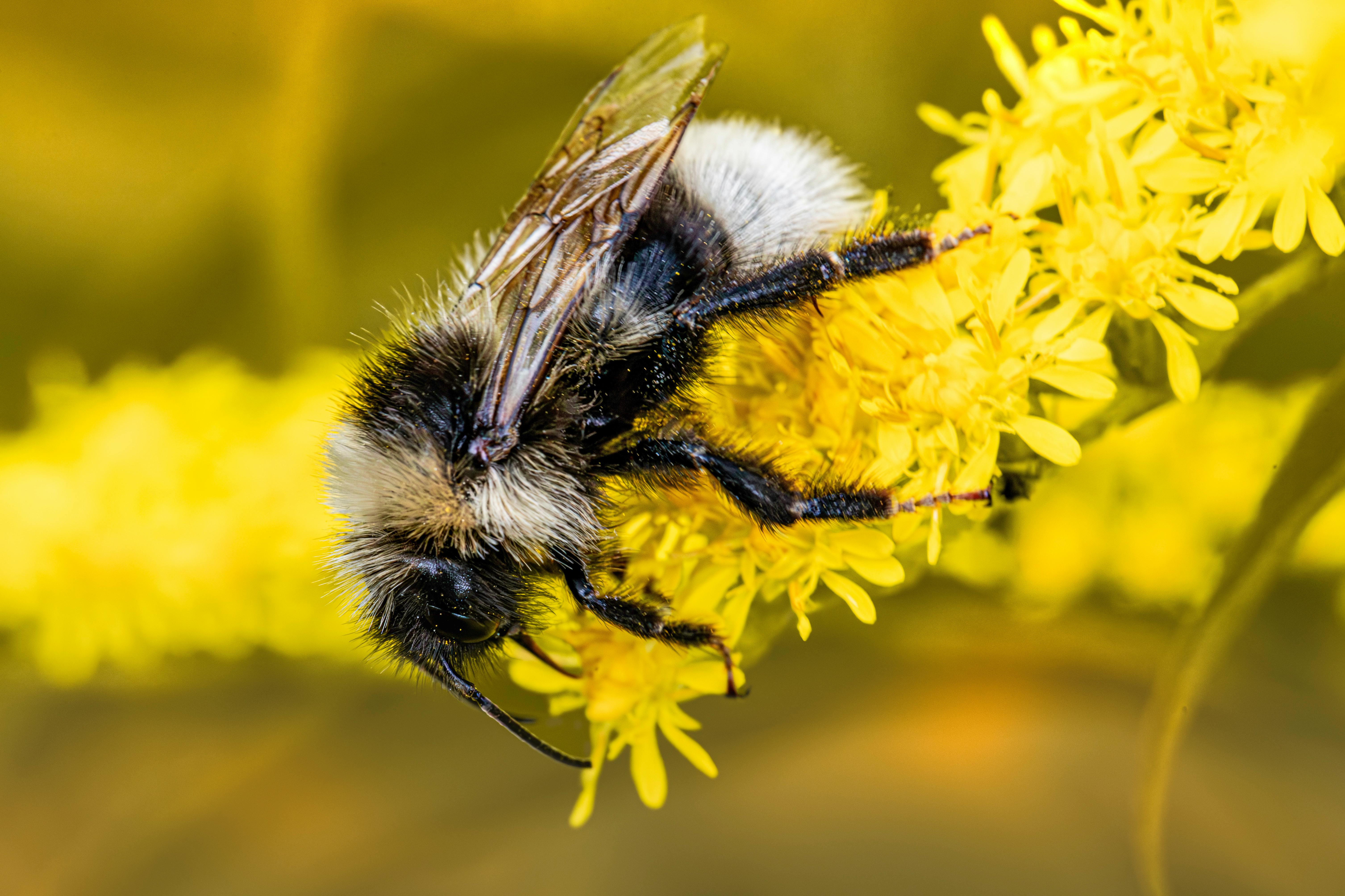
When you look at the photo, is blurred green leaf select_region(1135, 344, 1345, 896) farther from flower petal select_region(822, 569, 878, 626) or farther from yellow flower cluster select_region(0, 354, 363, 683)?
yellow flower cluster select_region(0, 354, 363, 683)

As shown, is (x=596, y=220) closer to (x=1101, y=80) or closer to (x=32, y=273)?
(x=1101, y=80)

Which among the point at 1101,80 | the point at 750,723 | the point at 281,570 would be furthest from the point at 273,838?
the point at 1101,80

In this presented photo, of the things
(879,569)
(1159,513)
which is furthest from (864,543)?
(1159,513)

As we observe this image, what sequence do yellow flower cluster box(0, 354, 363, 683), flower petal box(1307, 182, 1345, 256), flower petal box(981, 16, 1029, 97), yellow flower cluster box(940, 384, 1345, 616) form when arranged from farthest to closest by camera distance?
yellow flower cluster box(0, 354, 363, 683) → yellow flower cluster box(940, 384, 1345, 616) → flower petal box(981, 16, 1029, 97) → flower petal box(1307, 182, 1345, 256)

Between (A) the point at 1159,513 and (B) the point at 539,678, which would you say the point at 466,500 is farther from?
(A) the point at 1159,513

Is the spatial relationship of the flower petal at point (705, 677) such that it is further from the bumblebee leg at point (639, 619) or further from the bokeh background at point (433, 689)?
the bokeh background at point (433, 689)

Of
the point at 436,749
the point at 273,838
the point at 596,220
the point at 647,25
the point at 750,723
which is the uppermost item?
the point at 647,25

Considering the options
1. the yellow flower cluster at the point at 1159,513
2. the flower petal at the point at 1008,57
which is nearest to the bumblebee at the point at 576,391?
the flower petal at the point at 1008,57

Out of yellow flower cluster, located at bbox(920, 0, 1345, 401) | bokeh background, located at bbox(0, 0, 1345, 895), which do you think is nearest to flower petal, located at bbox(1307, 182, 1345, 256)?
yellow flower cluster, located at bbox(920, 0, 1345, 401)
